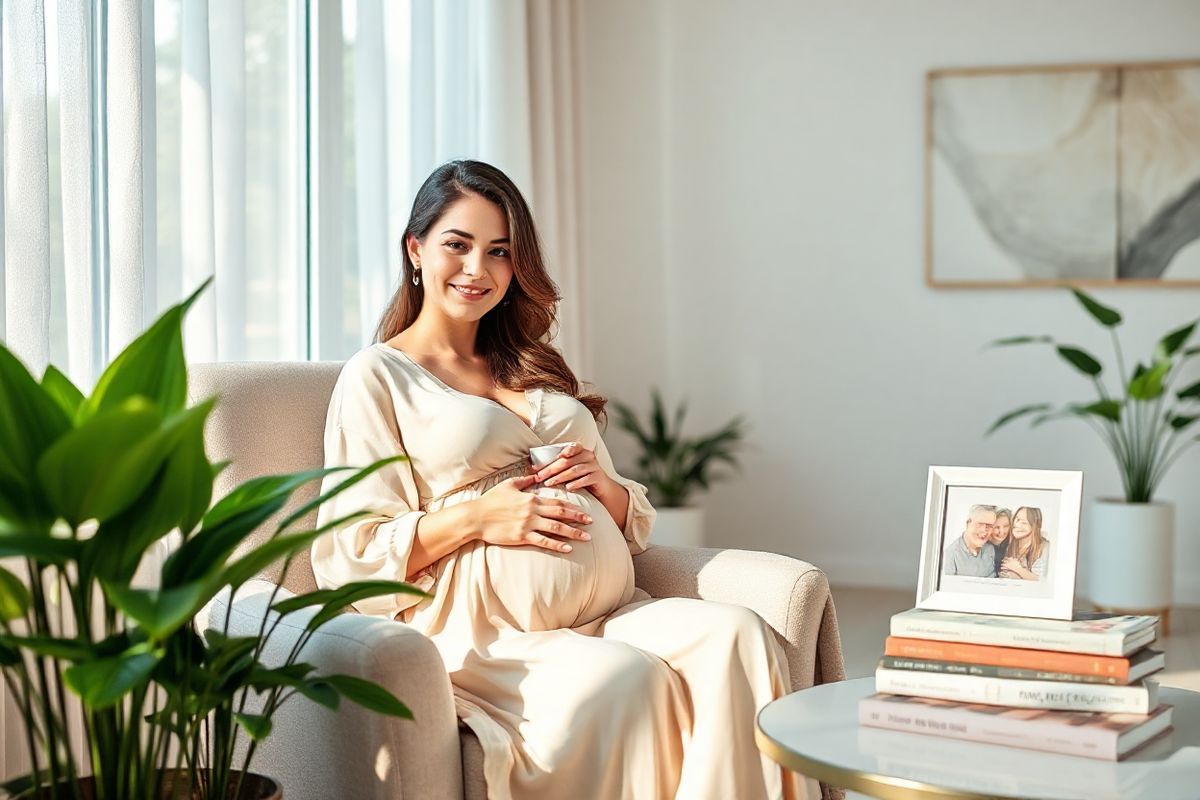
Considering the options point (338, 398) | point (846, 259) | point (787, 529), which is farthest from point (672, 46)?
point (338, 398)

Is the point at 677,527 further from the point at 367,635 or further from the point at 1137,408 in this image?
the point at 367,635

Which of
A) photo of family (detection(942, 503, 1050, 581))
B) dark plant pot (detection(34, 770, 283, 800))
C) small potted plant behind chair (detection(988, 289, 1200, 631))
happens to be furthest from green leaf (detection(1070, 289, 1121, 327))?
dark plant pot (detection(34, 770, 283, 800))

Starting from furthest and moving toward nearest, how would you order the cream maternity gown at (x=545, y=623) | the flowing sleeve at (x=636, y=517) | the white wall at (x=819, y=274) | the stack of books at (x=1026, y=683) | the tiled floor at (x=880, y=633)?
1. the white wall at (x=819, y=274)
2. the tiled floor at (x=880, y=633)
3. the flowing sleeve at (x=636, y=517)
4. the cream maternity gown at (x=545, y=623)
5. the stack of books at (x=1026, y=683)

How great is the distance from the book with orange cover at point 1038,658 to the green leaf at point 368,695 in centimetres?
60

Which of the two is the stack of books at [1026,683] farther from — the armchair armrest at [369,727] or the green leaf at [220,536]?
the green leaf at [220,536]

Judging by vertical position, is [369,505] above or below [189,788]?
above

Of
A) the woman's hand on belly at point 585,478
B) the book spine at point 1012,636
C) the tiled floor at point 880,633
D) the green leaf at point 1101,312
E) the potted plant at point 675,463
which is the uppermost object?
the green leaf at point 1101,312

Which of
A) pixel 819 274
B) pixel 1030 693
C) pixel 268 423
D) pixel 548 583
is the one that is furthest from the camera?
pixel 819 274

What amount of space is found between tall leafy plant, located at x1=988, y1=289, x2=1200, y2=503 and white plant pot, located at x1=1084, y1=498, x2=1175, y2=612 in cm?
11

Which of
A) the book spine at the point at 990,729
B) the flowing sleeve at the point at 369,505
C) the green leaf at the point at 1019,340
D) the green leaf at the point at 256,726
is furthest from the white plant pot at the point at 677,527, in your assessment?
the green leaf at the point at 256,726

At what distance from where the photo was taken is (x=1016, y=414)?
4.27 m

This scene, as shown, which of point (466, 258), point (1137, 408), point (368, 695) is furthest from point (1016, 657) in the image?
point (1137, 408)

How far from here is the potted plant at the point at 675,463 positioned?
4535 mm

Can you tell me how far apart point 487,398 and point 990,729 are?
1094mm
